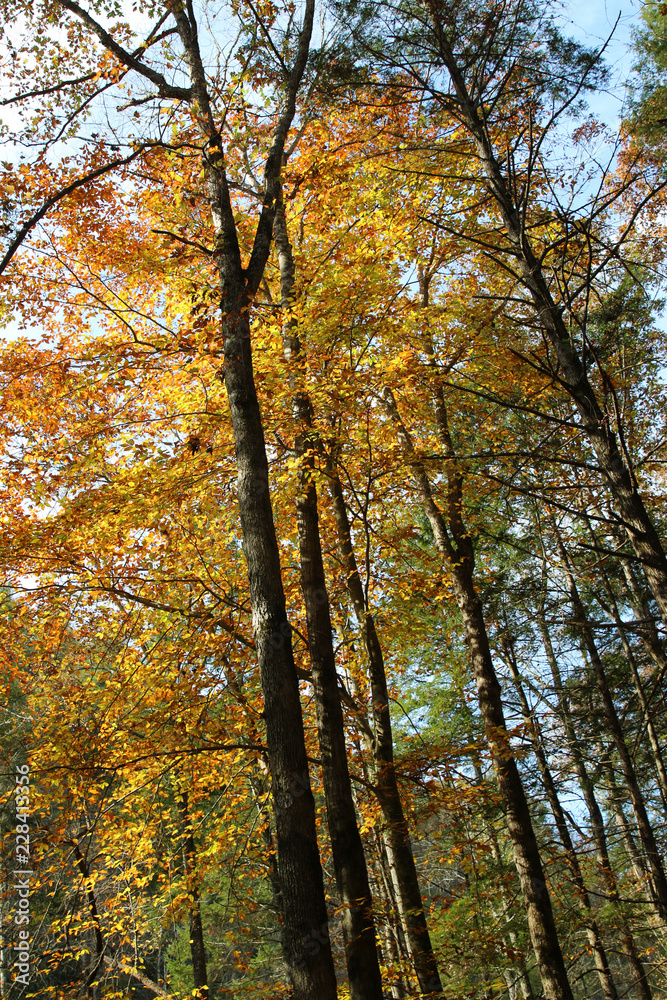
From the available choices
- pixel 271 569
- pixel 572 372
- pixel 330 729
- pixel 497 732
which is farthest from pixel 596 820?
pixel 572 372

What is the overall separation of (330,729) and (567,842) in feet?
24.8

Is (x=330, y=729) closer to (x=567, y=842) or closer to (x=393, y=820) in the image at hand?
(x=393, y=820)

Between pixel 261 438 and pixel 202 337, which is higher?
pixel 202 337

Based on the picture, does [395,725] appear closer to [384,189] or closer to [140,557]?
[140,557]

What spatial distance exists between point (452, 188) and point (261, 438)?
19.6ft

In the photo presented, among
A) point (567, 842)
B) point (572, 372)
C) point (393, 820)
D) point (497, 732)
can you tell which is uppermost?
point (572, 372)

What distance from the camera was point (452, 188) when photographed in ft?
29.3

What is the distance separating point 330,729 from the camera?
5.66m

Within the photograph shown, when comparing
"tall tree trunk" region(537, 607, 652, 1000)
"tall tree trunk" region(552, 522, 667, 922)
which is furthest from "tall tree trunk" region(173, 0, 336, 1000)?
"tall tree trunk" region(537, 607, 652, 1000)

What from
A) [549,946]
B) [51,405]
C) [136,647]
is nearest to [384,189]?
[51,405]

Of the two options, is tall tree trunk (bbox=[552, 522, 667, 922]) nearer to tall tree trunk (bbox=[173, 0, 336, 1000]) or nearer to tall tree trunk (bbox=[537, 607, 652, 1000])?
tall tree trunk (bbox=[537, 607, 652, 1000])

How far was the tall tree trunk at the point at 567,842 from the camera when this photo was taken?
8.91 metres

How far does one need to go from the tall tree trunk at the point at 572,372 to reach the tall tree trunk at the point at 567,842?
525cm

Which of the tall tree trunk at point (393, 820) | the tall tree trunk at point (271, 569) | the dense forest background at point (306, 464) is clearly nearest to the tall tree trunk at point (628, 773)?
the dense forest background at point (306, 464)
